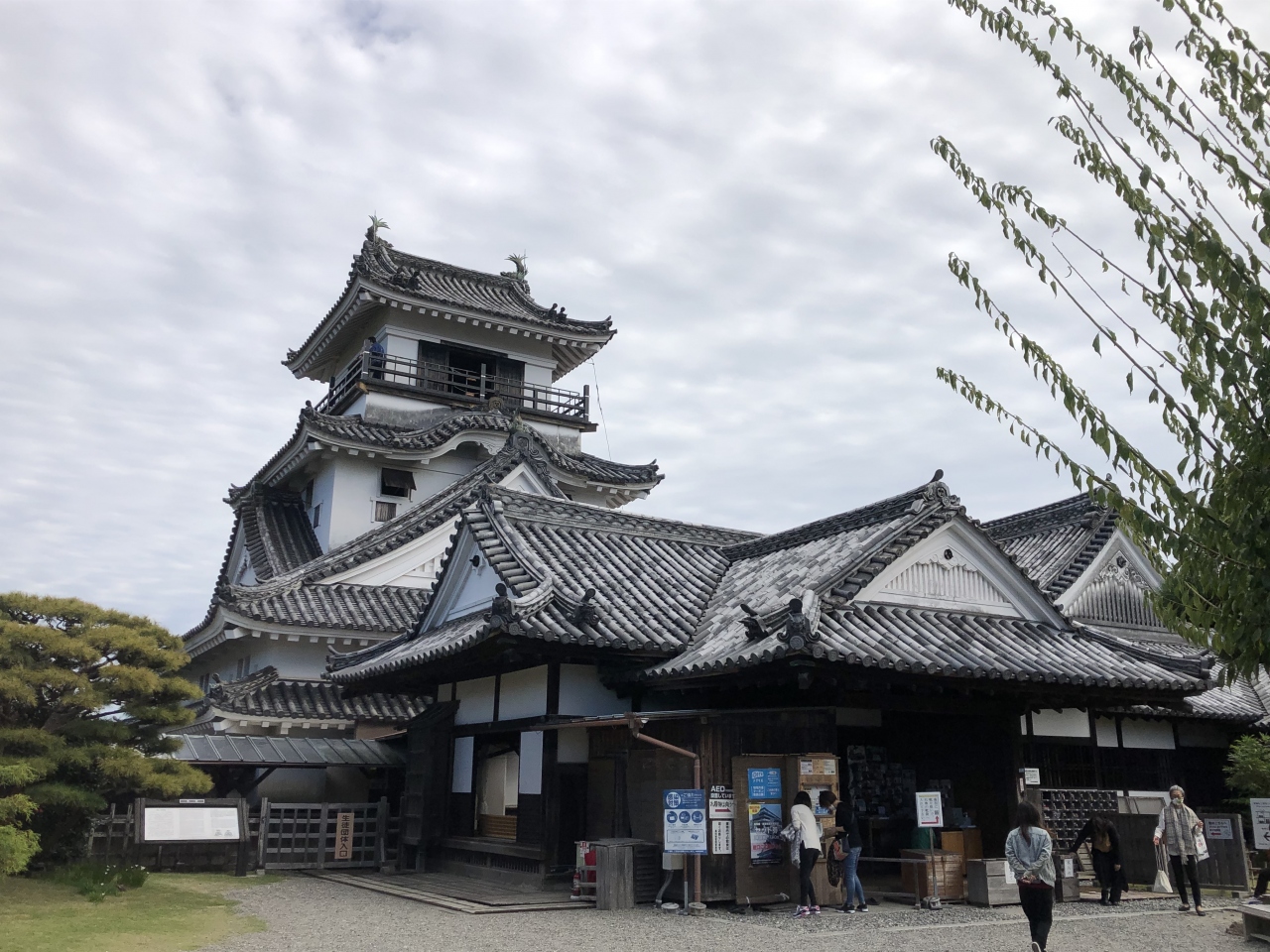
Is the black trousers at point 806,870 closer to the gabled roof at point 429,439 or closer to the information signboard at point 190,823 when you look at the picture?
the information signboard at point 190,823

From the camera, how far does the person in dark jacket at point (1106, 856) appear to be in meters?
14.9

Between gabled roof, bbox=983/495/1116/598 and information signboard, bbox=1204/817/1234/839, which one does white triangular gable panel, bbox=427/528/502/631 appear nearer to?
gabled roof, bbox=983/495/1116/598

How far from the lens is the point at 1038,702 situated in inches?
623

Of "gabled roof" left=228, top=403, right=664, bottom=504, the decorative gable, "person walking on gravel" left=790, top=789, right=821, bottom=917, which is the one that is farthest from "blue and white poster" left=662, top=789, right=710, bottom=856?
"gabled roof" left=228, top=403, right=664, bottom=504

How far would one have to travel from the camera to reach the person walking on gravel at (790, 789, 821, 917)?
12781mm

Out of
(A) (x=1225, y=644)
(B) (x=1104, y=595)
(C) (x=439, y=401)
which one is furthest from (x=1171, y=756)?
(C) (x=439, y=401)

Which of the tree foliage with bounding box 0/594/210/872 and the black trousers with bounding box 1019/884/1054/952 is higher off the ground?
the tree foliage with bounding box 0/594/210/872

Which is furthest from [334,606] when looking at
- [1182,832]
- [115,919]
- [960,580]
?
[1182,832]

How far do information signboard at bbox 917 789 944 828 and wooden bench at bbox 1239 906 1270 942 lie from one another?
11.6 ft

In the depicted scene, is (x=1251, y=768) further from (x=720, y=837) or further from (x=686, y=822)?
(x=686, y=822)

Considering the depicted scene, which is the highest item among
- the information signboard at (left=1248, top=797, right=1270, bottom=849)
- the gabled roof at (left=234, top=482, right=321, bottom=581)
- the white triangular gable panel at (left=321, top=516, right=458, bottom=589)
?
the gabled roof at (left=234, top=482, right=321, bottom=581)

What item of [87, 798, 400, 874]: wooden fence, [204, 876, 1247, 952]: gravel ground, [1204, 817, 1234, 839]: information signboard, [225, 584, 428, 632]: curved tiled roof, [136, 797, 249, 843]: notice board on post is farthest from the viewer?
[225, 584, 428, 632]: curved tiled roof

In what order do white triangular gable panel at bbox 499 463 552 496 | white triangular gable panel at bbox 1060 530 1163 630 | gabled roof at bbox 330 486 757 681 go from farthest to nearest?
1. white triangular gable panel at bbox 499 463 552 496
2. white triangular gable panel at bbox 1060 530 1163 630
3. gabled roof at bbox 330 486 757 681

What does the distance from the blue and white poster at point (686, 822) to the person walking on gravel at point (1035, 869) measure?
174 inches
